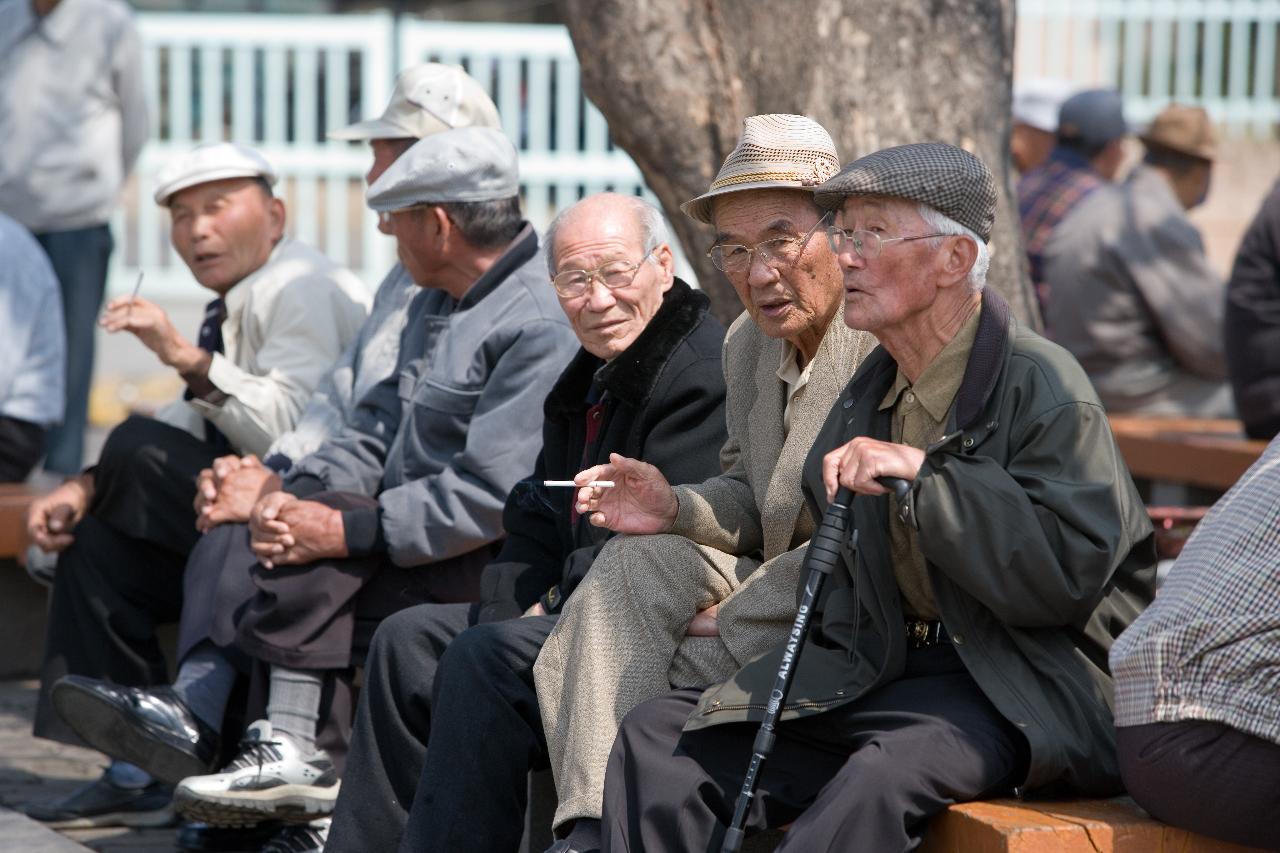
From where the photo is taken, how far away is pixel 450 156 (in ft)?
16.2

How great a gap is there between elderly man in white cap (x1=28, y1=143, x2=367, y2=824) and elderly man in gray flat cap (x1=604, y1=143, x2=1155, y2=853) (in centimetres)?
233

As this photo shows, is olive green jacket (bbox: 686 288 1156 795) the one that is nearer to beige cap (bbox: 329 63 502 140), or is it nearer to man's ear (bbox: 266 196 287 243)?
beige cap (bbox: 329 63 502 140)

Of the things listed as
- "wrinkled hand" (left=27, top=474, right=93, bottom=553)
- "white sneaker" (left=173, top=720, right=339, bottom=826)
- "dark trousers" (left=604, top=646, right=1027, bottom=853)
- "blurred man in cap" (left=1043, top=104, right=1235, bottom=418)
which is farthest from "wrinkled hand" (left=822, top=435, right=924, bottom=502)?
"blurred man in cap" (left=1043, top=104, right=1235, bottom=418)

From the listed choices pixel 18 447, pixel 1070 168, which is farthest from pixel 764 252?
pixel 1070 168

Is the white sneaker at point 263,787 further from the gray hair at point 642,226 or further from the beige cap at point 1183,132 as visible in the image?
the beige cap at point 1183,132

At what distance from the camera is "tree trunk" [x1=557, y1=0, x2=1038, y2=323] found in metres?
5.38

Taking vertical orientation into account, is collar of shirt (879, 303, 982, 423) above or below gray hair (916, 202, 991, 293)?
below

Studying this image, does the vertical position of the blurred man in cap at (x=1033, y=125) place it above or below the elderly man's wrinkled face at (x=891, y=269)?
below

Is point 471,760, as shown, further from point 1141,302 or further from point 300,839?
point 1141,302

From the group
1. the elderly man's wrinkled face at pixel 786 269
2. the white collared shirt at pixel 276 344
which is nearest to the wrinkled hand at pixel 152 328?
the white collared shirt at pixel 276 344

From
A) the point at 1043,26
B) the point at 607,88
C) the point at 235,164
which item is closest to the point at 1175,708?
the point at 607,88

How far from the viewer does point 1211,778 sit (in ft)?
9.67

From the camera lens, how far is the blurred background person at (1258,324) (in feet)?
22.3

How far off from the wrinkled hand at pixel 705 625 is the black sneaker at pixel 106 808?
2.11m
